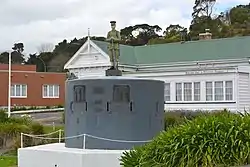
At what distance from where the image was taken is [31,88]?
55.9 m

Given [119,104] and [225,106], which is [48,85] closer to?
[225,106]

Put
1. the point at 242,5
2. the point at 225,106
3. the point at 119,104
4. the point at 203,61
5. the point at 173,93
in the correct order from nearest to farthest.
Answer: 1. the point at 119,104
2. the point at 225,106
3. the point at 173,93
4. the point at 203,61
5. the point at 242,5

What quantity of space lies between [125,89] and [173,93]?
70.6 ft

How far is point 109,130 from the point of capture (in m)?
12.7

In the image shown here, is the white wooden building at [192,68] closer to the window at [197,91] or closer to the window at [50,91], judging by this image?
the window at [197,91]

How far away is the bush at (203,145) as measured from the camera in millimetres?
7766

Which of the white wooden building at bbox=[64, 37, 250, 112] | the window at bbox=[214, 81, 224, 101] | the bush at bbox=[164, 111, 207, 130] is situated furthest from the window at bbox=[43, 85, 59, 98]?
the window at bbox=[214, 81, 224, 101]

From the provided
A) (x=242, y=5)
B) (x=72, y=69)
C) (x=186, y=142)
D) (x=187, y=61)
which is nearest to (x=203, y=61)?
(x=187, y=61)

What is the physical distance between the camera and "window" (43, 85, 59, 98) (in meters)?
57.4

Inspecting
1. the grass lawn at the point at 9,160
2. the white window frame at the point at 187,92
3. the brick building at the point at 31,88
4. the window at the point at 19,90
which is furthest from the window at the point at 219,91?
the window at the point at 19,90

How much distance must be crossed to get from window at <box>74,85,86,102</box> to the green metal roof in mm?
24938

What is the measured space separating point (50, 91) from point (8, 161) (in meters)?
40.7

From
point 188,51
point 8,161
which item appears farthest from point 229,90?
point 8,161

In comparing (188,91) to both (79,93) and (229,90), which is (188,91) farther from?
(79,93)
